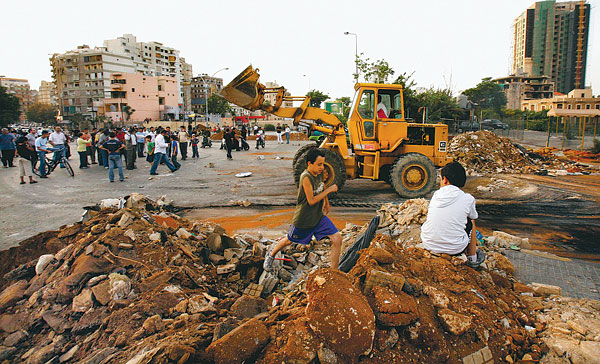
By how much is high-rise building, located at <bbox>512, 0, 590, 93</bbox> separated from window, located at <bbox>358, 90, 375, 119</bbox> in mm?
117672

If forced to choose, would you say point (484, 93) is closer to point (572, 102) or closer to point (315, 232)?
point (572, 102)

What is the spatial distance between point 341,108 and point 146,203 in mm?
34997

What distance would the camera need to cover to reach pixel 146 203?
7023 millimetres

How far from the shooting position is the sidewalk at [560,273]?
13.9 ft

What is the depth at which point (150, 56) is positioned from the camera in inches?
4144

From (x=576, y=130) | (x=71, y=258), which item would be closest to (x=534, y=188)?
(x=71, y=258)

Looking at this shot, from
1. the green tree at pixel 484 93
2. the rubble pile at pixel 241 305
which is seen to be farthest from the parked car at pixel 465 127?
the green tree at pixel 484 93

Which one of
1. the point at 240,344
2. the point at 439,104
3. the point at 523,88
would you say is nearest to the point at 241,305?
the point at 240,344

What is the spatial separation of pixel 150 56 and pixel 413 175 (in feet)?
374

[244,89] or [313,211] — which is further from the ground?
[244,89]

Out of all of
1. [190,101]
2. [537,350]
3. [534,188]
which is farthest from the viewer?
[190,101]

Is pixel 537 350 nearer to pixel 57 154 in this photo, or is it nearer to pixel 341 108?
pixel 57 154

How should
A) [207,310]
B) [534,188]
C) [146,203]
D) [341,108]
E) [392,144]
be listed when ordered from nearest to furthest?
[207,310], [146,203], [392,144], [534,188], [341,108]

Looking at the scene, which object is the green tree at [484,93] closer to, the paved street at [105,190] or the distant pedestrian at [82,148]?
the paved street at [105,190]
